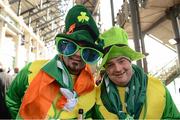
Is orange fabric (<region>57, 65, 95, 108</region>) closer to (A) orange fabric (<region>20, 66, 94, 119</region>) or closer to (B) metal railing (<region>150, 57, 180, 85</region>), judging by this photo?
(A) orange fabric (<region>20, 66, 94, 119</region>)

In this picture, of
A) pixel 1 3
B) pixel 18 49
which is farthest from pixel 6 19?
pixel 18 49

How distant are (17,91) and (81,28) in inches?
19.8

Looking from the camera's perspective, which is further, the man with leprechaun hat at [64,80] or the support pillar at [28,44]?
the support pillar at [28,44]

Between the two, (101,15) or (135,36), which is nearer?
(135,36)

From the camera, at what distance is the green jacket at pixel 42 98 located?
5.16 feet

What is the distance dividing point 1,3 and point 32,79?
8590 millimetres

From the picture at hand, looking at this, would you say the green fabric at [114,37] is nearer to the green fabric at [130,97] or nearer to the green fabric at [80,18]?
the green fabric at [80,18]

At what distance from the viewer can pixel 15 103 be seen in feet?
5.59

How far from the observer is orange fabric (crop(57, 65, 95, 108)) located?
158 cm

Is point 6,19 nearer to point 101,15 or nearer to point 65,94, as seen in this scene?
point 101,15

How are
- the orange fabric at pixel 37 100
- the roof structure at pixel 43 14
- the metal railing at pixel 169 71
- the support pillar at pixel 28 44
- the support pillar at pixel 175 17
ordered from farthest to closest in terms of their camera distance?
the roof structure at pixel 43 14 < the support pillar at pixel 28 44 < the metal railing at pixel 169 71 < the support pillar at pixel 175 17 < the orange fabric at pixel 37 100

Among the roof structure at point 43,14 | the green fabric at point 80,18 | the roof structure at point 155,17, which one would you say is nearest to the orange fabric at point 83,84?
the green fabric at point 80,18

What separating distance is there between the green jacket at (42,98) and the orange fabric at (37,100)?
2 cm

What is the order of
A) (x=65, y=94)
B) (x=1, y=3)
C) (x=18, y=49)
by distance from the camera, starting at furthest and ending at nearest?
(x=18, y=49) → (x=1, y=3) → (x=65, y=94)
